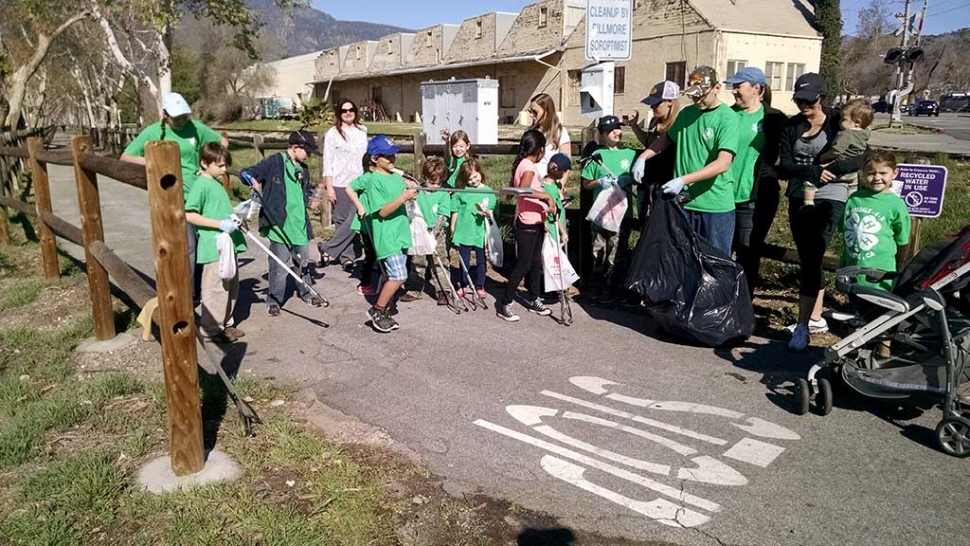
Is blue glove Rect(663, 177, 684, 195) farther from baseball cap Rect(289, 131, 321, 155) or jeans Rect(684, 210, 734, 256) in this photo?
baseball cap Rect(289, 131, 321, 155)

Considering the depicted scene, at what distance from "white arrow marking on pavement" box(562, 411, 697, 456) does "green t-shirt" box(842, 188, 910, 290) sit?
5.41ft

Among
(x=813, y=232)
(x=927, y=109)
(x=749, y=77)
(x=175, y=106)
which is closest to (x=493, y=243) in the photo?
(x=749, y=77)

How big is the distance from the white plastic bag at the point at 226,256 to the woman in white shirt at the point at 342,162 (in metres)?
2.38

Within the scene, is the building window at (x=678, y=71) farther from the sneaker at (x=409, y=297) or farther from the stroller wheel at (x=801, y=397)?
the stroller wheel at (x=801, y=397)

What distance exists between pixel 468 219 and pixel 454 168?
588mm

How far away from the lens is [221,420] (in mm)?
4180

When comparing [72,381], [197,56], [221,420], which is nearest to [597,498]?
[221,420]

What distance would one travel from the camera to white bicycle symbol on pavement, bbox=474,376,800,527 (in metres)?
3.34

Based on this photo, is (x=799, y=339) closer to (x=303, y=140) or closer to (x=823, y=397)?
(x=823, y=397)

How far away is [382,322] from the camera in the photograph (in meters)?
5.80

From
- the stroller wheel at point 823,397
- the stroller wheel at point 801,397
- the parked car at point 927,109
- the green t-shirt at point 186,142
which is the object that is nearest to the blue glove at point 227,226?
the green t-shirt at point 186,142

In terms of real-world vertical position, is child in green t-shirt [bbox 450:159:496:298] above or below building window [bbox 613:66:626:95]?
below

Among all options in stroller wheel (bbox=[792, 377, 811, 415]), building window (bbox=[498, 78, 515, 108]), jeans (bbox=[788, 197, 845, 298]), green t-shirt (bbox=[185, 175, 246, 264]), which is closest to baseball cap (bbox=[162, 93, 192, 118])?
green t-shirt (bbox=[185, 175, 246, 264])

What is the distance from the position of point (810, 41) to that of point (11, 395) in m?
38.3
